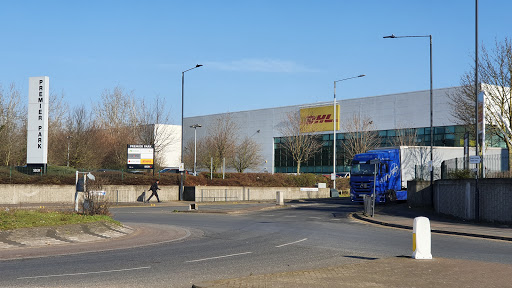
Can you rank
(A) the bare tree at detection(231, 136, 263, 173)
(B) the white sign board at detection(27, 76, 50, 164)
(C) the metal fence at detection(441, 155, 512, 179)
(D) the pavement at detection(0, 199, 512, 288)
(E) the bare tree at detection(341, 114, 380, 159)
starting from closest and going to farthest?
(D) the pavement at detection(0, 199, 512, 288) < (C) the metal fence at detection(441, 155, 512, 179) < (B) the white sign board at detection(27, 76, 50, 164) < (E) the bare tree at detection(341, 114, 380, 159) < (A) the bare tree at detection(231, 136, 263, 173)

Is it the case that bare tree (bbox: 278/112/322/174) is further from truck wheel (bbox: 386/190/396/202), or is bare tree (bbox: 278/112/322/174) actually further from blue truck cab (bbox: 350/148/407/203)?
truck wheel (bbox: 386/190/396/202)

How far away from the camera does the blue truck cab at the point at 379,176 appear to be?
37.7 metres

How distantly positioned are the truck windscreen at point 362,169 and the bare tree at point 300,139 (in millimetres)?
33359

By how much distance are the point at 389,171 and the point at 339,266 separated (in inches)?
1087

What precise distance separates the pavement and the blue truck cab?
429 inches

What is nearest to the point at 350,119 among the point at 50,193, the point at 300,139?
the point at 300,139

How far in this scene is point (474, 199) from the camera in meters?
24.9

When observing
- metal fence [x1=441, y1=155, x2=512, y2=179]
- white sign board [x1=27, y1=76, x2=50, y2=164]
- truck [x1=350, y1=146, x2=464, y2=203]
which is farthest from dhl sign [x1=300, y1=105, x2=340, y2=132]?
metal fence [x1=441, y1=155, x2=512, y2=179]

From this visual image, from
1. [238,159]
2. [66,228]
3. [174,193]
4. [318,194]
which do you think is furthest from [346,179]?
[66,228]

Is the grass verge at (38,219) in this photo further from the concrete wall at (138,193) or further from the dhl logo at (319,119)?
the dhl logo at (319,119)

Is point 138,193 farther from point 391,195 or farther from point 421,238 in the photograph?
point 421,238

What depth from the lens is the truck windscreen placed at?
124ft

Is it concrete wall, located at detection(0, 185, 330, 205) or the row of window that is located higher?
the row of window

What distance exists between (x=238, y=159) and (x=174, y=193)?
2904 centimetres
